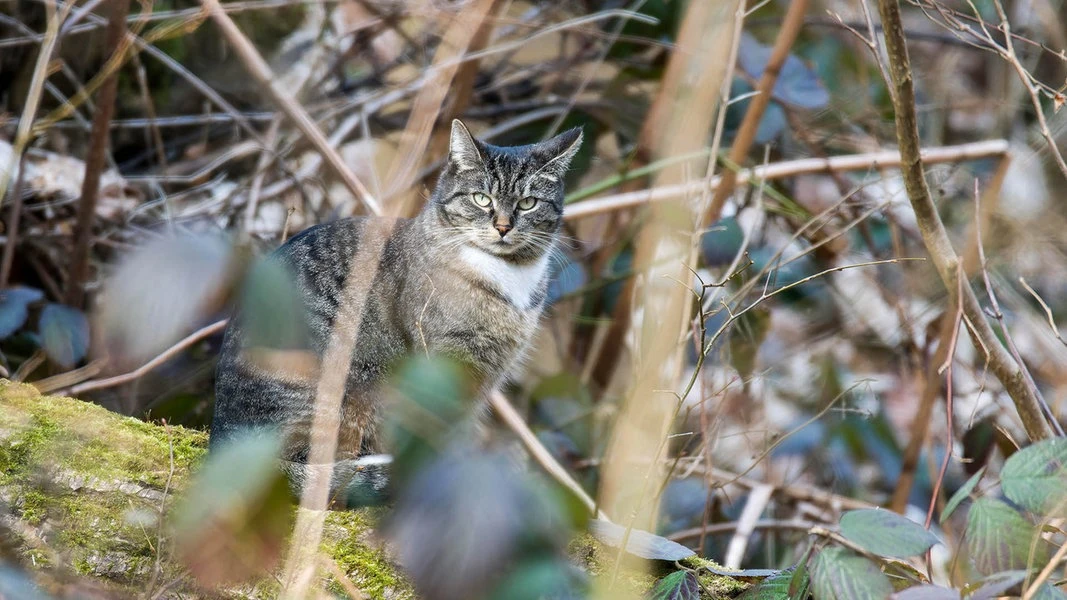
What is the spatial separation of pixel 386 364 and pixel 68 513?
3.59 feet

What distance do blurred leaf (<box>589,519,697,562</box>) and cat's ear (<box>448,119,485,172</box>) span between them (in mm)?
1483

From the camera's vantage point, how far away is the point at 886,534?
1.59 m

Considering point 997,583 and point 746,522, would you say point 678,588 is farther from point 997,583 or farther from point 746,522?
point 746,522

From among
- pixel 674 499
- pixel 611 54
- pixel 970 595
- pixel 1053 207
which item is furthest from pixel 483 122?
pixel 970 595

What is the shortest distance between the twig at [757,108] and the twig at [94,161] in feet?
6.93

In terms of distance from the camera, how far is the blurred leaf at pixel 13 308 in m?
3.05

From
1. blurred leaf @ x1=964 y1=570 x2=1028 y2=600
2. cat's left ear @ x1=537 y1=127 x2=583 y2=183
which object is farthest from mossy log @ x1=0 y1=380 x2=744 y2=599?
cat's left ear @ x1=537 y1=127 x2=583 y2=183

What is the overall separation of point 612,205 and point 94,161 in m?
1.92

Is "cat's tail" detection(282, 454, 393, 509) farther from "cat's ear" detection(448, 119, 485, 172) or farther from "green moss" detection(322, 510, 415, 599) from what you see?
"cat's ear" detection(448, 119, 485, 172)

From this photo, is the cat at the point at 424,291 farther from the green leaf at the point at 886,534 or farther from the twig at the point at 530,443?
the green leaf at the point at 886,534

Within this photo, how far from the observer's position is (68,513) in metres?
1.94

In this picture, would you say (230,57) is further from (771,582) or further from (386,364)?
(771,582)

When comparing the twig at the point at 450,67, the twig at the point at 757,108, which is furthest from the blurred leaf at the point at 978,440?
the twig at the point at 450,67

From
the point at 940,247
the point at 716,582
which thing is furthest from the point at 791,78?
the point at 716,582
